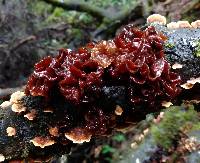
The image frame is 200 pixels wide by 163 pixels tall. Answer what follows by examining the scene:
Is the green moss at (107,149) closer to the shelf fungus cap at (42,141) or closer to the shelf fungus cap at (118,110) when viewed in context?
the shelf fungus cap at (42,141)

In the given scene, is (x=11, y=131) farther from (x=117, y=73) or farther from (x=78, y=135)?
(x=117, y=73)

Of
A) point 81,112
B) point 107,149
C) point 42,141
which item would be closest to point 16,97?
point 42,141

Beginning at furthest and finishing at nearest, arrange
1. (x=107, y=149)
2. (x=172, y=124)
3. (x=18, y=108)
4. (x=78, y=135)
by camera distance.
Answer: (x=107, y=149) < (x=172, y=124) < (x=18, y=108) < (x=78, y=135)

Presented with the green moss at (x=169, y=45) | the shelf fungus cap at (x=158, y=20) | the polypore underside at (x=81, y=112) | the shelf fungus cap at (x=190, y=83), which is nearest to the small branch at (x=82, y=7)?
the shelf fungus cap at (x=158, y=20)

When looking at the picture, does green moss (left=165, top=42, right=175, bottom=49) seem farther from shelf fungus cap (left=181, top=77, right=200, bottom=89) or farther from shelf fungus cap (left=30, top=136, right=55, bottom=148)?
shelf fungus cap (left=30, top=136, right=55, bottom=148)

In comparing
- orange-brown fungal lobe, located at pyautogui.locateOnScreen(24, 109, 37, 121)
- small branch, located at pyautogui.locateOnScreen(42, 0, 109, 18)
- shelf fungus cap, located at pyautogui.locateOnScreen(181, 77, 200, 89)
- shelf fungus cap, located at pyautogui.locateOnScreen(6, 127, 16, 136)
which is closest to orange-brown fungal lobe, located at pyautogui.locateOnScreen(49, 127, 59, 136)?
orange-brown fungal lobe, located at pyautogui.locateOnScreen(24, 109, 37, 121)

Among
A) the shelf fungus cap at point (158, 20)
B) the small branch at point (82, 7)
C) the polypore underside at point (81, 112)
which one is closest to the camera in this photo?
the polypore underside at point (81, 112)

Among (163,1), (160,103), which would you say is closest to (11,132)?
(160,103)
